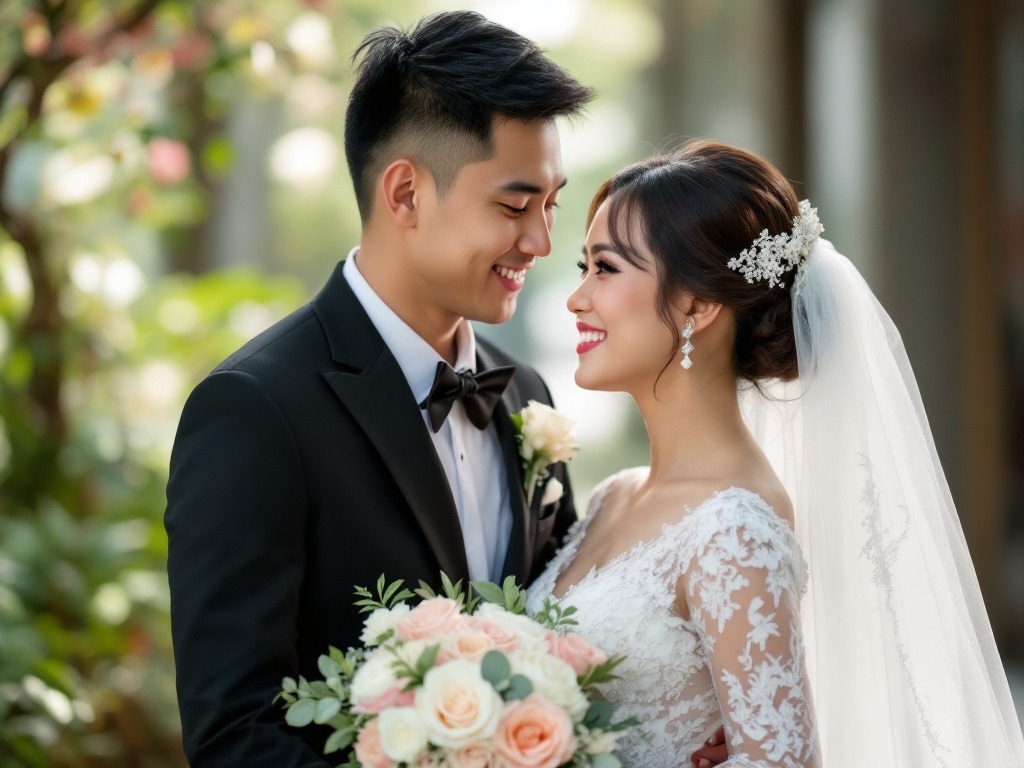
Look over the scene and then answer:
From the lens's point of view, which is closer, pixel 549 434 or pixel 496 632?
pixel 496 632

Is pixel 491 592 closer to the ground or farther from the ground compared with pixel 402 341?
closer to the ground

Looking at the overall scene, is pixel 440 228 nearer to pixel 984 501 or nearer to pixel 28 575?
pixel 28 575

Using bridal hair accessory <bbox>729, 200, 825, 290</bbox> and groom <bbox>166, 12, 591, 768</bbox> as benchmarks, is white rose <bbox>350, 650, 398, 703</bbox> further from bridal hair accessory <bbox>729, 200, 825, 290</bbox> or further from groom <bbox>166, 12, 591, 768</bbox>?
bridal hair accessory <bbox>729, 200, 825, 290</bbox>

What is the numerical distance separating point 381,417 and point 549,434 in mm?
453

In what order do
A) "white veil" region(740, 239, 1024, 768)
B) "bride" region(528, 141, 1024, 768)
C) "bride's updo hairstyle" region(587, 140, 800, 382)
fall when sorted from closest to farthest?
"bride" region(528, 141, 1024, 768), "white veil" region(740, 239, 1024, 768), "bride's updo hairstyle" region(587, 140, 800, 382)

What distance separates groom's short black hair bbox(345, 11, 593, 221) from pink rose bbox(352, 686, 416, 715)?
110cm

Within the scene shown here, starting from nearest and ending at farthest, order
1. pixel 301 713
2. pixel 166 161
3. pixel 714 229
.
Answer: pixel 301 713, pixel 714 229, pixel 166 161

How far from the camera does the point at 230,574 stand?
6.27ft

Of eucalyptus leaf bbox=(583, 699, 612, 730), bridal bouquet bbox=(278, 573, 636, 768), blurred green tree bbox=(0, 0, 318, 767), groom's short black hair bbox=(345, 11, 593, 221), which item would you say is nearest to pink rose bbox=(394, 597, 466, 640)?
bridal bouquet bbox=(278, 573, 636, 768)

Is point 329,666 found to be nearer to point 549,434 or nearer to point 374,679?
point 374,679

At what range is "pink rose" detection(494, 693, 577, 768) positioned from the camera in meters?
1.59

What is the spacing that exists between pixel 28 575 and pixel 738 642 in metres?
2.80

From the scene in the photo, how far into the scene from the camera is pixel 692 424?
93.6 inches

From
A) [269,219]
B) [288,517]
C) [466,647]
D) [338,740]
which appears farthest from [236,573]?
[269,219]
